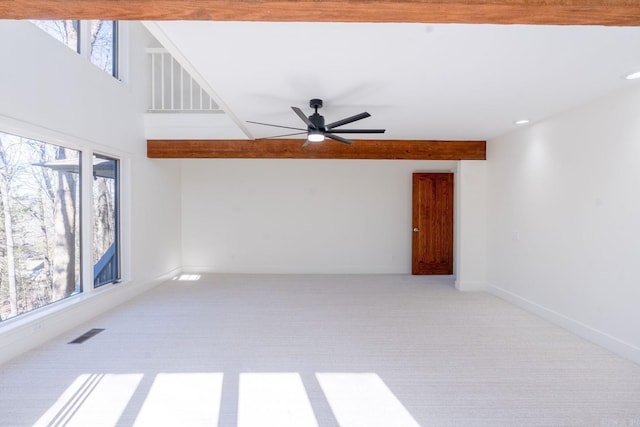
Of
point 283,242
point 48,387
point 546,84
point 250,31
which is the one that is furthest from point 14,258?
point 546,84

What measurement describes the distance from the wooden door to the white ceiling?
9.68 feet

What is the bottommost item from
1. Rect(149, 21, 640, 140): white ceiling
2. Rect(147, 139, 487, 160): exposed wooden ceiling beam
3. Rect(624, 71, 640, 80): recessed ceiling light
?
Rect(147, 139, 487, 160): exposed wooden ceiling beam

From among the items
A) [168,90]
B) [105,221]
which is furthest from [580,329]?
[168,90]

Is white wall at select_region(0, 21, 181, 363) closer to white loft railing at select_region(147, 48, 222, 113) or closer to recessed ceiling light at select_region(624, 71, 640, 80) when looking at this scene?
white loft railing at select_region(147, 48, 222, 113)

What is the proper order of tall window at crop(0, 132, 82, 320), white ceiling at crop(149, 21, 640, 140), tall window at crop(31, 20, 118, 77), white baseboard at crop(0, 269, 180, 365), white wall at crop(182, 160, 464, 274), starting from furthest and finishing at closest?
white wall at crop(182, 160, 464, 274) < tall window at crop(31, 20, 118, 77) < tall window at crop(0, 132, 82, 320) < white baseboard at crop(0, 269, 180, 365) < white ceiling at crop(149, 21, 640, 140)

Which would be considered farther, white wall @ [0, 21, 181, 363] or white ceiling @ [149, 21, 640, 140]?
white wall @ [0, 21, 181, 363]

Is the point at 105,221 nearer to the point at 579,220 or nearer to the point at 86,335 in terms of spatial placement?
the point at 86,335

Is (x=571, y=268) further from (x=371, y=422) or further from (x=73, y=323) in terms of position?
(x=73, y=323)

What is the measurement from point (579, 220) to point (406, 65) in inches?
106

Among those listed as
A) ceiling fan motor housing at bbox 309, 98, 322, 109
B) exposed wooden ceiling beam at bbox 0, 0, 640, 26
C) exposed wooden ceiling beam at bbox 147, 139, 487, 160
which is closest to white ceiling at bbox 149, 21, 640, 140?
ceiling fan motor housing at bbox 309, 98, 322, 109

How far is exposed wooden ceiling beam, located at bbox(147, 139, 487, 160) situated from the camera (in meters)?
5.42

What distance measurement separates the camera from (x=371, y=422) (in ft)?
7.05

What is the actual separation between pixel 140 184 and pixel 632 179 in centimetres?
623

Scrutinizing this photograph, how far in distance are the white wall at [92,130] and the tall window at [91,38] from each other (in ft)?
0.56
